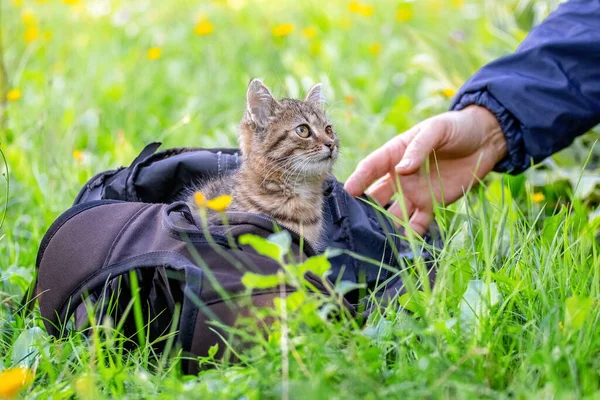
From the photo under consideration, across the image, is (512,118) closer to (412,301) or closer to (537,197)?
(537,197)

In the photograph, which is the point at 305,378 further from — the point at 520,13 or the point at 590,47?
the point at 520,13

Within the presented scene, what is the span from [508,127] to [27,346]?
1855 millimetres

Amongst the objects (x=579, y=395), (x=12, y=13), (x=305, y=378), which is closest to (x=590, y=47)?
(x=579, y=395)

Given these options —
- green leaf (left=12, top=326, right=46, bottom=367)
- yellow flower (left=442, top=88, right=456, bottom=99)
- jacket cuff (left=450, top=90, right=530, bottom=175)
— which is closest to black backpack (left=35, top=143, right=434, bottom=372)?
green leaf (left=12, top=326, right=46, bottom=367)

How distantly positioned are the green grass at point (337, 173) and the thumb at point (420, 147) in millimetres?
216

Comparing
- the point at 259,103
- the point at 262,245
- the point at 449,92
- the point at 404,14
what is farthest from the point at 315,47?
the point at 262,245

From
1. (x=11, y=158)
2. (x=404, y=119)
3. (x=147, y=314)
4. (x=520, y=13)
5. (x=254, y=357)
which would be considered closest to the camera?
(x=254, y=357)

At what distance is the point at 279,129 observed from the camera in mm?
2594

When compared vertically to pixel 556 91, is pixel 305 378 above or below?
below

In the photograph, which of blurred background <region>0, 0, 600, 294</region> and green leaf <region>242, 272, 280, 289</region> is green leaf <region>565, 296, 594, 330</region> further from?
blurred background <region>0, 0, 600, 294</region>

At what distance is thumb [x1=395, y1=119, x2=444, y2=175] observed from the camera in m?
2.46

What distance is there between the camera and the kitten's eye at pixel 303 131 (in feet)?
8.43

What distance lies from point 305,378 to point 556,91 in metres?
1.69

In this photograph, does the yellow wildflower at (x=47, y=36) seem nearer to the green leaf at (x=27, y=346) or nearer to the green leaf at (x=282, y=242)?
the green leaf at (x=27, y=346)
